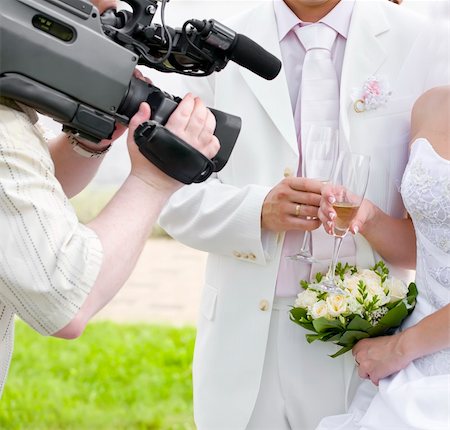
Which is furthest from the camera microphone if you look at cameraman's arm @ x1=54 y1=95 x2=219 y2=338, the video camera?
cameraman's arm @ x1=54 y1=95 x2=219 y2=338

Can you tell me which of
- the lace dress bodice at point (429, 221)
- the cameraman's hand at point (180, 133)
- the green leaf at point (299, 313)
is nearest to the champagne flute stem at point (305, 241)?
the green leaf at point (299, 313)

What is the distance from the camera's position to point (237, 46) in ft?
5.21

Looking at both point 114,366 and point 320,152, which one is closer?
point 320,152

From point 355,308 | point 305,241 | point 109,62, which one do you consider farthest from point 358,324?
point 109,62

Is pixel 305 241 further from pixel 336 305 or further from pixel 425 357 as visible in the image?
pixel 425 357

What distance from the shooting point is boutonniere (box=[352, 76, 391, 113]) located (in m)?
2.20

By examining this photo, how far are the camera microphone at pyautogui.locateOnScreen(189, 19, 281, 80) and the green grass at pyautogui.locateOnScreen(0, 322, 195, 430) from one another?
328 cm

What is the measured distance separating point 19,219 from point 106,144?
1.57 feet

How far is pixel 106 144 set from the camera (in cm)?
180

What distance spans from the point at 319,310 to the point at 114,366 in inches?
137

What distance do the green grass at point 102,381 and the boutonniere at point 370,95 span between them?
2839mm

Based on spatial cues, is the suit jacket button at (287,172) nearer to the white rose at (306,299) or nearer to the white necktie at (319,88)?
the white necktie at (319,88)

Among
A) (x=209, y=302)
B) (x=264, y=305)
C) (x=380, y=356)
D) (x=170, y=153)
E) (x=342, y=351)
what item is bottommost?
(x=209, y=302)

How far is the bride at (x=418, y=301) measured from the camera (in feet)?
6.06
